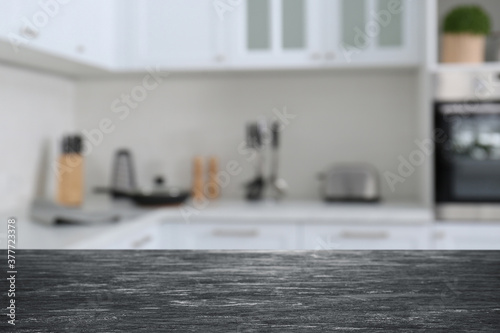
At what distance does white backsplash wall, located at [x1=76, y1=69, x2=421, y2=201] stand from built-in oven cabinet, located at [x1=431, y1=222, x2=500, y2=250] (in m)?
0.47

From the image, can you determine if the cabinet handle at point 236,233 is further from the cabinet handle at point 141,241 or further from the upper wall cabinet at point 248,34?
the upper wall cabinet at point 248,34

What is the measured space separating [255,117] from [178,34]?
548mm

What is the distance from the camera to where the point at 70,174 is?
248 cm

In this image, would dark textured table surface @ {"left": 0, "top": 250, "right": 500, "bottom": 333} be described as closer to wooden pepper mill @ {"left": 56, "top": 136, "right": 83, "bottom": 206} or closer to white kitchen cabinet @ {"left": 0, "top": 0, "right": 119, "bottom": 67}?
white kitchen cabinet @ {"left": 0, "top": 0, "right": 119, "bottom": 67}

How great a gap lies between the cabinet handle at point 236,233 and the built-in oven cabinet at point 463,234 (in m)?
0.67

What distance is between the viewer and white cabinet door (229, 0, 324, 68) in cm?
254

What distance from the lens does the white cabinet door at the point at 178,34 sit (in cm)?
259

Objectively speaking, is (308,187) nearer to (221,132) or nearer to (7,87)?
(221,132)

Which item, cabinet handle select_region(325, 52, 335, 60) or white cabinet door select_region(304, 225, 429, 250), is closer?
white cabinet door select_region(304, 225, 429, 250)

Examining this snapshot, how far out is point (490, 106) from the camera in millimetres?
2303

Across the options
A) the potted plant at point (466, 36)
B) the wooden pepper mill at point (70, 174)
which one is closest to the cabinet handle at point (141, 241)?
the wooden pepper mill at point (70, 174)

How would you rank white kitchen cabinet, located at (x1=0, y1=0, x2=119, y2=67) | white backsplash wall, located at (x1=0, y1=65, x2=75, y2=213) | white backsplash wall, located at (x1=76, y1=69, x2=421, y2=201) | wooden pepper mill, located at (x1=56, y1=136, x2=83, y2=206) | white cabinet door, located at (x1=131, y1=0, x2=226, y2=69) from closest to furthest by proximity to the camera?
white kitchen cabinet, located at (x1=0, y1=0, x2=119, y2=67) < white backsplash wall, located at (x1=0, y1=65, x2=75, y2=213) < wooden pepper mill, located at (x1=56, y1=136, x2=83, y2=206) < white cabinet door, located at (x1=131, y1=0, x2=226, y2=69) < white backsplash wall, located at (x1=76, y1=69, x2=421, y2=201)

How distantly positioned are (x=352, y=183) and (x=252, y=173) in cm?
55

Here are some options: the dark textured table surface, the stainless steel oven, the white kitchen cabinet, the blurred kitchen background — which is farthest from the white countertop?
the dark textured table surface
